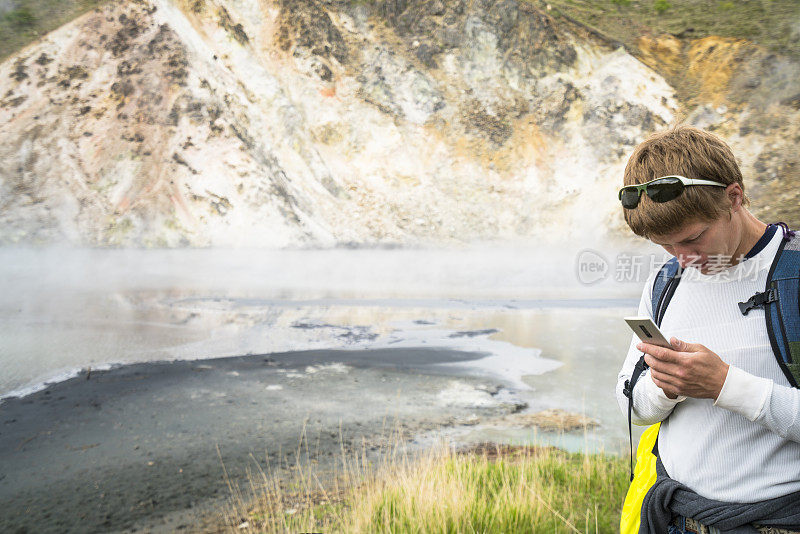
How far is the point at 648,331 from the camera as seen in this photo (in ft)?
3.25

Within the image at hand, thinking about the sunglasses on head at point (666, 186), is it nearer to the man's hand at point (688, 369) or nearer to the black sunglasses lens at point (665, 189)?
the black sunglasses lens at point (665, 189)

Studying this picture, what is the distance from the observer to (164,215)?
10922 mm

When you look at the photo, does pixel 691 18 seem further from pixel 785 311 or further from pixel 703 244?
pixel 785 311

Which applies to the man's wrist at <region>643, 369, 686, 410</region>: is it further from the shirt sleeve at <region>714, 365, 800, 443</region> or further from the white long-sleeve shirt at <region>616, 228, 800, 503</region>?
the shirt sleeve at <region>714, 365, 800, 443</region>

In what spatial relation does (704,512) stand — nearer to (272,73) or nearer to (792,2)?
(272,73)

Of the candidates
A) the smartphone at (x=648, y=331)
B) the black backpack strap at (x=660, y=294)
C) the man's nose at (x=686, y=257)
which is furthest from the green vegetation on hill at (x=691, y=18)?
the smartphone at (x=648, y=331)

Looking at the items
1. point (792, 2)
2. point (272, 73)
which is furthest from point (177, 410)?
point (792, 2)

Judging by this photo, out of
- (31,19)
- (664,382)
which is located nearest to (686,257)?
(664,382)

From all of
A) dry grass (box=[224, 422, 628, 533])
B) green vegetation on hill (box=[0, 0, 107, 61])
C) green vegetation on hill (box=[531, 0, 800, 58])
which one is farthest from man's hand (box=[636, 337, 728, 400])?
green vegetation on hill (box=[531, 0, 800, 58])

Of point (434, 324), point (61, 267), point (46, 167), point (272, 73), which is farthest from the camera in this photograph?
point (272, 73)

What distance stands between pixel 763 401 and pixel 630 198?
0.46m

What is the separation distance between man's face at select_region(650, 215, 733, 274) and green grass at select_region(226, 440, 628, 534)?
1.45 metres

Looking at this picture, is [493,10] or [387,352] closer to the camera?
[387,352]

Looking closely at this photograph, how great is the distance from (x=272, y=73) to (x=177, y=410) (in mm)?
11640
